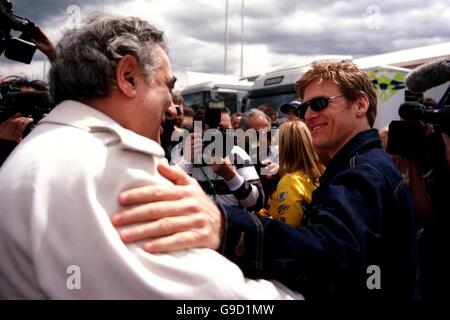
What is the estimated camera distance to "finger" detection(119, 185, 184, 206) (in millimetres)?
1101

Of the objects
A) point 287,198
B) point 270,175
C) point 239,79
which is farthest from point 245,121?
point 239,79

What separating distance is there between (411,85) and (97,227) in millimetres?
1627

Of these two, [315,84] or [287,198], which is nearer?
[315,84]

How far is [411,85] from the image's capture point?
2098 mm

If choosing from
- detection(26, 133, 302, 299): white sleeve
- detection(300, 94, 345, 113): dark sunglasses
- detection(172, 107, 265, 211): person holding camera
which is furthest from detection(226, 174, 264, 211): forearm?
detection(26, 133, 302, 299): white sleeve

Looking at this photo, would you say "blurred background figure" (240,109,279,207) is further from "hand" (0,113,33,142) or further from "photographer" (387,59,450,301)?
"hand" (0,113,33,142)

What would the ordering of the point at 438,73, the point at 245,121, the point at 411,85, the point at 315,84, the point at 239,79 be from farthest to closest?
1. the point at 239,79
2. the point at 245,121
3. the point at 315,84
4. the point at 411,85
5. the point at 438,73

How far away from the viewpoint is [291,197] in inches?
114

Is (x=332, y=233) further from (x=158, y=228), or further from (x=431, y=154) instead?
(x=431, y=154)

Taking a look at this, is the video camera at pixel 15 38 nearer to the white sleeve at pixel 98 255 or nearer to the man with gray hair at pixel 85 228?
the man with gray hair at pixel 85 228

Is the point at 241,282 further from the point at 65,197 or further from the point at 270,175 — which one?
the point at 270,175

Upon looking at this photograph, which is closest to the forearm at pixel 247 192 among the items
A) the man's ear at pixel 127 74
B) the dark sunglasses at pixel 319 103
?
the dark sunglasses at pixel 319 103

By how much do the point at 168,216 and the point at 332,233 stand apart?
53 centimetres

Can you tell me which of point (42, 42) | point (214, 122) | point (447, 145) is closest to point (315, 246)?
point (447, 145)
